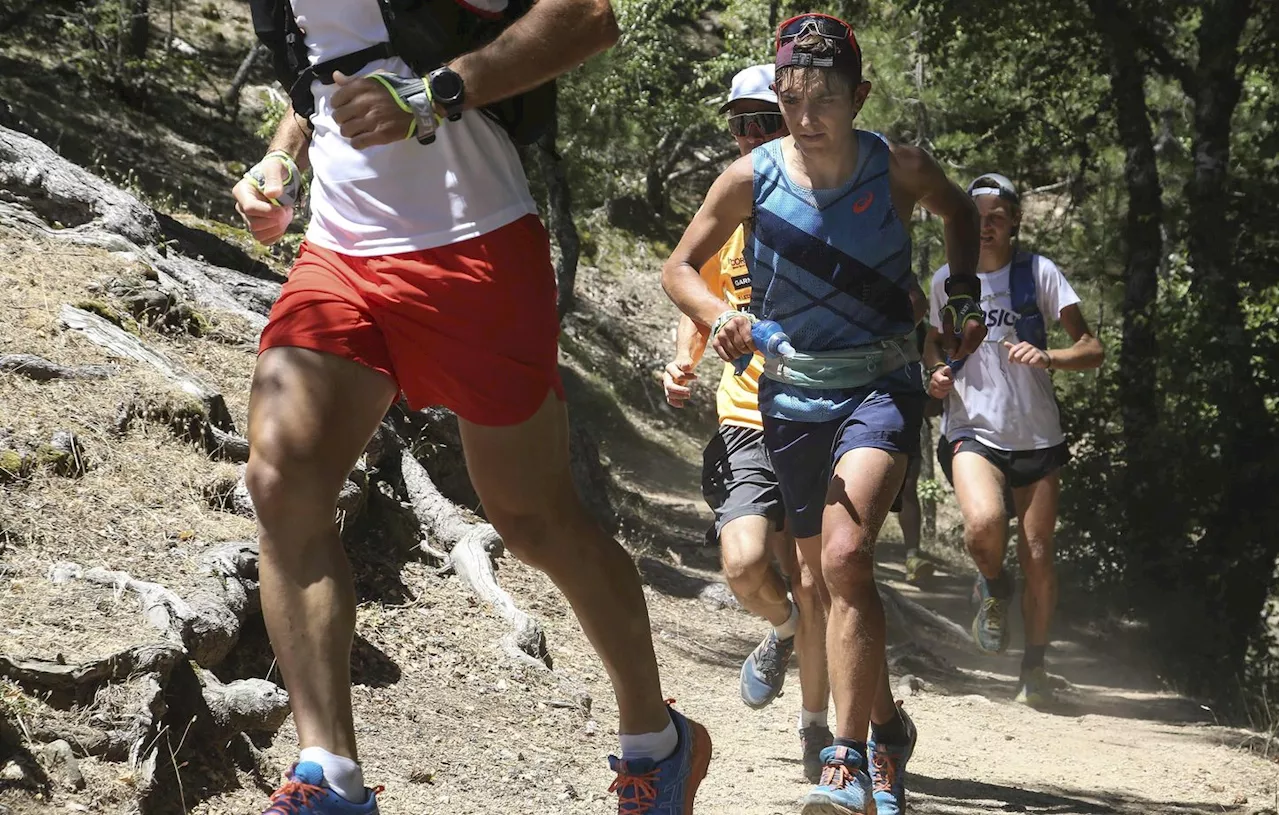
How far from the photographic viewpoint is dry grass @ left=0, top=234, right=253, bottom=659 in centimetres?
425

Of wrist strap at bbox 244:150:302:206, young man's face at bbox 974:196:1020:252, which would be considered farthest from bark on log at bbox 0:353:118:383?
young man's face at bbox 974:196:1020:252

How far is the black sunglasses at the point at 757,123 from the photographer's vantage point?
18.6 ft

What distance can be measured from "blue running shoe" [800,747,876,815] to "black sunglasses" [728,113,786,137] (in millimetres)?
2500

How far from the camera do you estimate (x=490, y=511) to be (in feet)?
10.6

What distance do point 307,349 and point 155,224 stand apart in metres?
5.88

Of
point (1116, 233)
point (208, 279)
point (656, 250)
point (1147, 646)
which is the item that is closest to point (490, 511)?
point (208, 279)

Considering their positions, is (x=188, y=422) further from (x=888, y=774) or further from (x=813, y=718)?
(x=888, y=774)

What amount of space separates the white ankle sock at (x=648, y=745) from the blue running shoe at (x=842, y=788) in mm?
725

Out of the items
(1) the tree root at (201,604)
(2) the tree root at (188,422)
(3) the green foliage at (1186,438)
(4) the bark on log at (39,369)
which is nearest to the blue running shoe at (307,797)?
(1) the tree root at (201,604)

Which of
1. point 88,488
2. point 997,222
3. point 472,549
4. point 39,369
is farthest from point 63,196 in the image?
point 997,222

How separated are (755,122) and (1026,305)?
2.28 m

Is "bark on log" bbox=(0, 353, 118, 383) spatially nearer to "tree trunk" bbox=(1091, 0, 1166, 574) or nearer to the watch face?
the watch face

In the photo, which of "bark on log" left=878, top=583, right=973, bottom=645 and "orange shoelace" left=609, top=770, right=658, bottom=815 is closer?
"orange shoelace" left=609, top=770, right=658, bottom=815

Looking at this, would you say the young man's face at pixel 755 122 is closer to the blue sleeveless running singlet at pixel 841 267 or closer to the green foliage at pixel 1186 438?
the blue sleeveless running singlet at pixel 841 267
